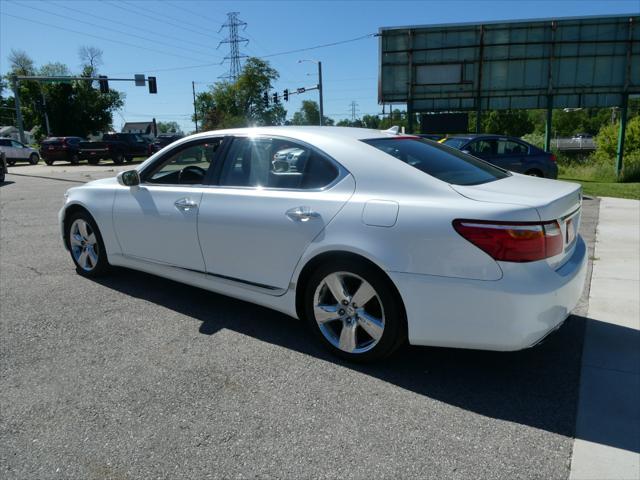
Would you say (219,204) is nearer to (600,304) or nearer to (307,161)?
(307,161)

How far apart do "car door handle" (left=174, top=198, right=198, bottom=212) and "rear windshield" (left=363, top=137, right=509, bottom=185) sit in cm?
144

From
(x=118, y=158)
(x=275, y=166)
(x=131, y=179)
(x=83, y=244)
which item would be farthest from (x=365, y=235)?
(x=118, y=158)

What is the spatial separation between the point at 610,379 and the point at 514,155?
10.3 m

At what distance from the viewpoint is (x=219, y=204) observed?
3.78 meters

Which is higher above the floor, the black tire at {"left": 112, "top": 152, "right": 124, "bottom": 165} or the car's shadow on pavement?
the black tire at {"left": 112, "top": 152, "right": 124, "bottom": 165}

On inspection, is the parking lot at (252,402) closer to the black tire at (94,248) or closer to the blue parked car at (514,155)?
the black tire at (94,248)

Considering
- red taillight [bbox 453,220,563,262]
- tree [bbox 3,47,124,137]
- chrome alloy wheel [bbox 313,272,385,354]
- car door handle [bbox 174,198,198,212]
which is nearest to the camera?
red taillight [bbox 453,220,563,262]

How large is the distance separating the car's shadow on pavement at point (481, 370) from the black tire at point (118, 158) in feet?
92.7

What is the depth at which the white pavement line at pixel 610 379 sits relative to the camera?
2.37m

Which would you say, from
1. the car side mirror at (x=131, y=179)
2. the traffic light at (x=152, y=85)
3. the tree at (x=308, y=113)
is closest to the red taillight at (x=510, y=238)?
the car side mirror at (x=131, y=179)

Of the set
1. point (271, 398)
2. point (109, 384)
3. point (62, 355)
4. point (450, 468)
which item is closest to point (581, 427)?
point (450, 468)

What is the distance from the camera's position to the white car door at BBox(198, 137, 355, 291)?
329cm

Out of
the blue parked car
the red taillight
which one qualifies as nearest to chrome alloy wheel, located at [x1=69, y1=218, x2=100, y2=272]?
the red taillight

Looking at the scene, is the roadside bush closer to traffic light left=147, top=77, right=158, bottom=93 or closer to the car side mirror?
the car side mirror
